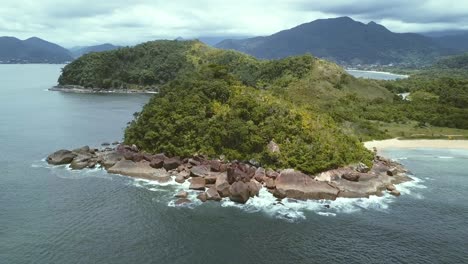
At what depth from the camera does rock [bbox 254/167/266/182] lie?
164 feet

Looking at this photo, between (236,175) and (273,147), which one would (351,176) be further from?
(236,175)

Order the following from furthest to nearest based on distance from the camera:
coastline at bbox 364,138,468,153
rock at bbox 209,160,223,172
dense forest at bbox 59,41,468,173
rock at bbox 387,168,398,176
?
coastline at bbox 364,138,468,153 < rock at bbox 387,168,398,176 < dense forest at bbox 59,41,468,173 < rock at bbox 209,160,223,172

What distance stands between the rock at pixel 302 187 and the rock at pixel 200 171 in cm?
893

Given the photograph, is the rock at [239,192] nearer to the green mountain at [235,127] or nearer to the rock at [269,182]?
the rock at [269,182]

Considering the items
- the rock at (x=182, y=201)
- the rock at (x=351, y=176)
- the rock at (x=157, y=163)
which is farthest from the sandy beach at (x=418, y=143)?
the rock at (x=182, y=201)

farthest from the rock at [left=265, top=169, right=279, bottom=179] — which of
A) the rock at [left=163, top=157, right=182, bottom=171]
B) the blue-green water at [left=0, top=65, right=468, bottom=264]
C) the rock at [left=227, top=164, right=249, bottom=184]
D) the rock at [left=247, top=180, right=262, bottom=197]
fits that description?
the rock at [left=163, top=157, right=182, bottom=171]

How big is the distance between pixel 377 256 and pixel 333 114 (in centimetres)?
5454

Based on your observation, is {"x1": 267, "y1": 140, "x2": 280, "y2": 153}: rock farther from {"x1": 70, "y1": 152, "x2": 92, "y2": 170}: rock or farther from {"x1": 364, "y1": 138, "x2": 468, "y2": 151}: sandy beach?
{"x1": 364, "y1": 138, "x2": 468, "y2": 151}: sandy beach

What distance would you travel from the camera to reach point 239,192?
4497cm

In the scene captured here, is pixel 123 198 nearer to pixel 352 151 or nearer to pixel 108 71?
pixel 352 151

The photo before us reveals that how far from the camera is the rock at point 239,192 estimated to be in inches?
1767

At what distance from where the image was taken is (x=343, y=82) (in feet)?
402

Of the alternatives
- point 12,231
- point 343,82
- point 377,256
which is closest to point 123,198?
point 12,231

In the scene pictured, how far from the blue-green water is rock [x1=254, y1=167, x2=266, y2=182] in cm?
374
